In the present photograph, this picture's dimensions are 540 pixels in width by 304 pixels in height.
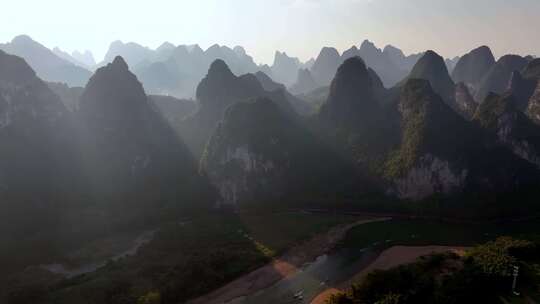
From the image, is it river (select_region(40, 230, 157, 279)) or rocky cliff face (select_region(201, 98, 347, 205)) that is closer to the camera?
river (select_region(40, 230, 157, 279))

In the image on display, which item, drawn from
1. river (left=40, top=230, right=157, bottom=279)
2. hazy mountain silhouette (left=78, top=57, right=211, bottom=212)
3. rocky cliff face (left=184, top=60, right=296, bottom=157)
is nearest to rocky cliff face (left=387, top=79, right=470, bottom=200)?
hazy mountain silhouette (left=78, top=57, right=211, bottom=212)

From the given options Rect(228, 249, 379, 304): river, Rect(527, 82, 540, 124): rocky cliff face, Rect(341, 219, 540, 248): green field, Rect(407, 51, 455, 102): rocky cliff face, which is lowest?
Answer: Rect(228, 249, 379, 304): river

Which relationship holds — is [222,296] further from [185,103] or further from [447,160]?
[185,103]

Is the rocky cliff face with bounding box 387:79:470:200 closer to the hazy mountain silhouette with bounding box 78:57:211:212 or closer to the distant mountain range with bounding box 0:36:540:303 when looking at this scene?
the distant mountain range with bounding box 0:36:540:303

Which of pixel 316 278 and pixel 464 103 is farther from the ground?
pixel 464 103

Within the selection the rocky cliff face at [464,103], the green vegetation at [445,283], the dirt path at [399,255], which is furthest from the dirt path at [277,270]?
the rocky cliff face at [464,103]

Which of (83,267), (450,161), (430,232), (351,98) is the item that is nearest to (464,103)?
(351,98)

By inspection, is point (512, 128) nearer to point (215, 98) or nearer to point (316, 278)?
point (316, 278)

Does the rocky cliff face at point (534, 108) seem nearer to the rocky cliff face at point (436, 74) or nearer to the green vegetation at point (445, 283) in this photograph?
the rocky cliff face at point (436, 74)
